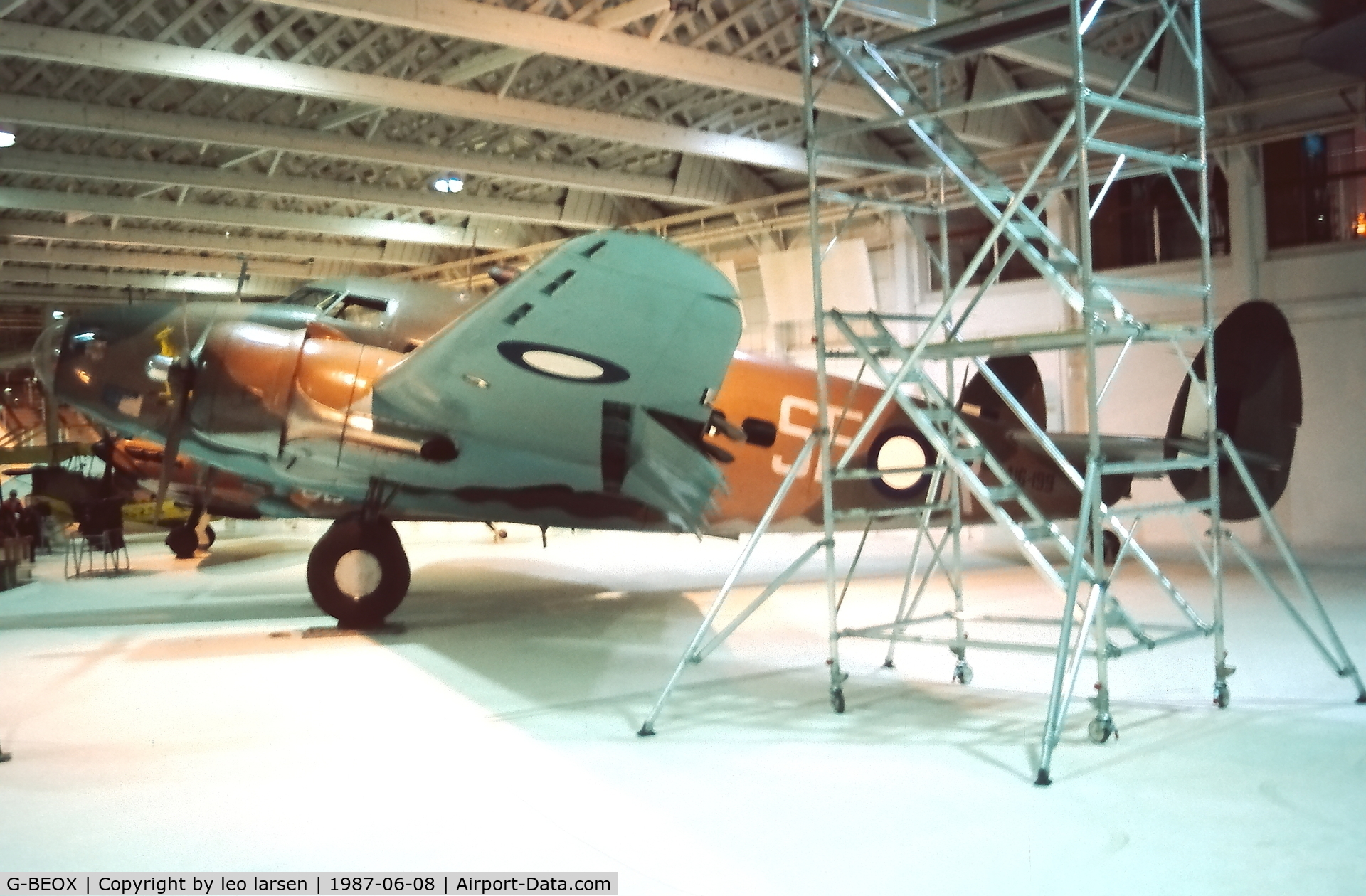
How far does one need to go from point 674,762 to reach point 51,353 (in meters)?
7.57

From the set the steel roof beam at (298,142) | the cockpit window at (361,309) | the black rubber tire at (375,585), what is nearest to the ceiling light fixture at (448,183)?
the steel roof beam at (298,142)

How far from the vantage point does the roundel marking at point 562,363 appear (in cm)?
635

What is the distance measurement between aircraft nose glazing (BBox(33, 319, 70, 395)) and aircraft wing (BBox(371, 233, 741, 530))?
11.6 ft

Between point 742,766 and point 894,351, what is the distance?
2425 millimetres

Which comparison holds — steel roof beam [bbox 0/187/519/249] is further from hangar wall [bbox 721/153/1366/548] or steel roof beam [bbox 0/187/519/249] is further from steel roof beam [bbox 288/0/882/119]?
hangar wall [bbox 721/153/1366/548]

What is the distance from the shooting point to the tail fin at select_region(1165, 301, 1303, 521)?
6953mm

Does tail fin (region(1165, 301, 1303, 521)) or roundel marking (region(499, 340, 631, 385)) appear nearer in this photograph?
roundel marking (region(499, 340, 631, 385))

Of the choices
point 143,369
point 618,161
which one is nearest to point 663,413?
point 143,369

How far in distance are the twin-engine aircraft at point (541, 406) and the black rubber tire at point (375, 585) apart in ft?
0.06

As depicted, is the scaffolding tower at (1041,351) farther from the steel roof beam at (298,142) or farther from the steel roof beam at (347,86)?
the steel roof beam at (298,142)

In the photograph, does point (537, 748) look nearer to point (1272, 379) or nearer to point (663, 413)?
point (663, 413)

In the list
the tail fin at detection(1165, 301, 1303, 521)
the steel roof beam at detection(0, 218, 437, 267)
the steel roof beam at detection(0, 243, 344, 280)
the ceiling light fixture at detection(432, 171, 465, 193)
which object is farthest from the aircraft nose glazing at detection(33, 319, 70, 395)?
the steel roof beam at detection(0, 218, 437, 267)

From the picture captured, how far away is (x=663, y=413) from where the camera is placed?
23.5 feet

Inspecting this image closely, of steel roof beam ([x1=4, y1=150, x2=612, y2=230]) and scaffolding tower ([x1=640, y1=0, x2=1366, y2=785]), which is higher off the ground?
steel roof beam ([x1=4, y1=150, x2=612, y2=230])
